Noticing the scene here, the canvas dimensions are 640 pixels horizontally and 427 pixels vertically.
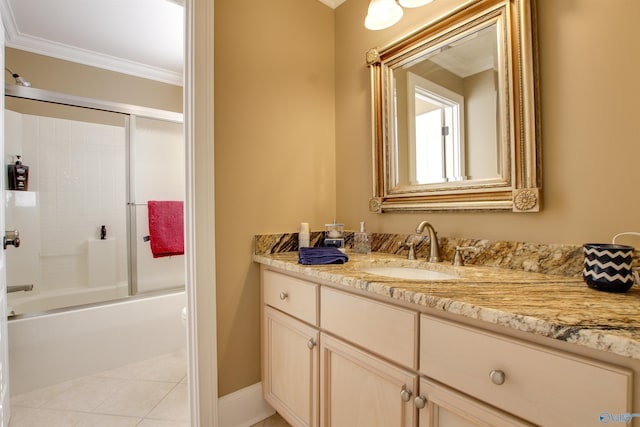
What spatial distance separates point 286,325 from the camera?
1352 millimetres

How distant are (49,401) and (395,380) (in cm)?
204

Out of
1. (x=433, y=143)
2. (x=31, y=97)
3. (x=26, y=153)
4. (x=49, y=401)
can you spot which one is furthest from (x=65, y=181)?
(x=433, y=143)

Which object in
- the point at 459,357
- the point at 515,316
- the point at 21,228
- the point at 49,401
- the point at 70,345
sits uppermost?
the point at 21,228

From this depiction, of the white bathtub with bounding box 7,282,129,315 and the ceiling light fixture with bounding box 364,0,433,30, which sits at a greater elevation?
the ceiling light fixture with bounding box 364,0,433,30

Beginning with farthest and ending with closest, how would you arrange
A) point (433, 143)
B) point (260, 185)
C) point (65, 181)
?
point (65, 181) < point (260, 185) < point (433, 143)

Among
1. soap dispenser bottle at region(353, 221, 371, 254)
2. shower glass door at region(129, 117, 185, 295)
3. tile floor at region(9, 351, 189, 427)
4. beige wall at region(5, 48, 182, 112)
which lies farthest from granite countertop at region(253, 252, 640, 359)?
beige wall at region(5, 48, 182, 112)

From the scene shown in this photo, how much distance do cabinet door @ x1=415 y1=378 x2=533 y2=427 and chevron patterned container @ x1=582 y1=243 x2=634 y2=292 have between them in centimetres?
43

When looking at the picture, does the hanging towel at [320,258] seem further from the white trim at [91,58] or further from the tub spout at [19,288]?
the white trim at [91,58]

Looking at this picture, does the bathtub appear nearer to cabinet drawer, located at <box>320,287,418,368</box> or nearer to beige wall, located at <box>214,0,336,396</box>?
beige wall, located at <box>214,0,336,396</box>

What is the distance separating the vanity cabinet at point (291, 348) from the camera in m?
1.21

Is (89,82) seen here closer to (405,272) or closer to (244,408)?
(244,408)

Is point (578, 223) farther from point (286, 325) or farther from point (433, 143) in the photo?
point (286, 325)

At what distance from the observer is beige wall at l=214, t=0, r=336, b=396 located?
145 cm

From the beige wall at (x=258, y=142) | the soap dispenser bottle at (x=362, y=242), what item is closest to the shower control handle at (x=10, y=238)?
the beige wall at (x=258, y=142)
